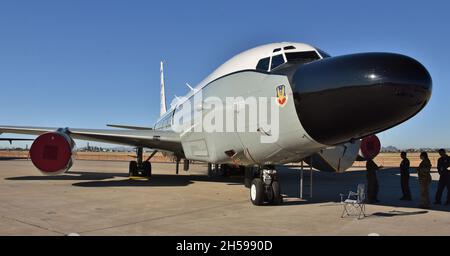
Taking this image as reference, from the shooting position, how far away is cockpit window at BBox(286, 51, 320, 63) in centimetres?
827

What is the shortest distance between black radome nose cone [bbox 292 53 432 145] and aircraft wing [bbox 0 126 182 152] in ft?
23.8

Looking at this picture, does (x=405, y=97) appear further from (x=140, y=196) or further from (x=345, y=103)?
(x=140, y=196)

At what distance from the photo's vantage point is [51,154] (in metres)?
12.7

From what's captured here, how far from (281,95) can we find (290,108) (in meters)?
0.34

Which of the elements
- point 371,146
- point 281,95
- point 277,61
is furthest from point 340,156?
point 371,146

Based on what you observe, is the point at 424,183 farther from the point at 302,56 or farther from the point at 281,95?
the point at 281,95

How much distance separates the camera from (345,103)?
6.23 m

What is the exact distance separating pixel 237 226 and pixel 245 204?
287 cm

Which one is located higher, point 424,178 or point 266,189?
point 424,178

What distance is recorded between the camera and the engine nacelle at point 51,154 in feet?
41.4

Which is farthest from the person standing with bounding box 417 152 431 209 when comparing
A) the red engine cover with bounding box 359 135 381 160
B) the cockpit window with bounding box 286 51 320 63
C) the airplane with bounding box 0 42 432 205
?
the red engine cover with bounding box 359 135 381 160

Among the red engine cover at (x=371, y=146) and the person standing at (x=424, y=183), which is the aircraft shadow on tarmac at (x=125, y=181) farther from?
the person standing at (x=424, y=183)

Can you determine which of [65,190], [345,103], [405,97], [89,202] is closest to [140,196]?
[89,202]

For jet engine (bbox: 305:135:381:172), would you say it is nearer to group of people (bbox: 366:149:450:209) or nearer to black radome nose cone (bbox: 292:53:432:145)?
group of people (bbox: 366:149:450:209)
